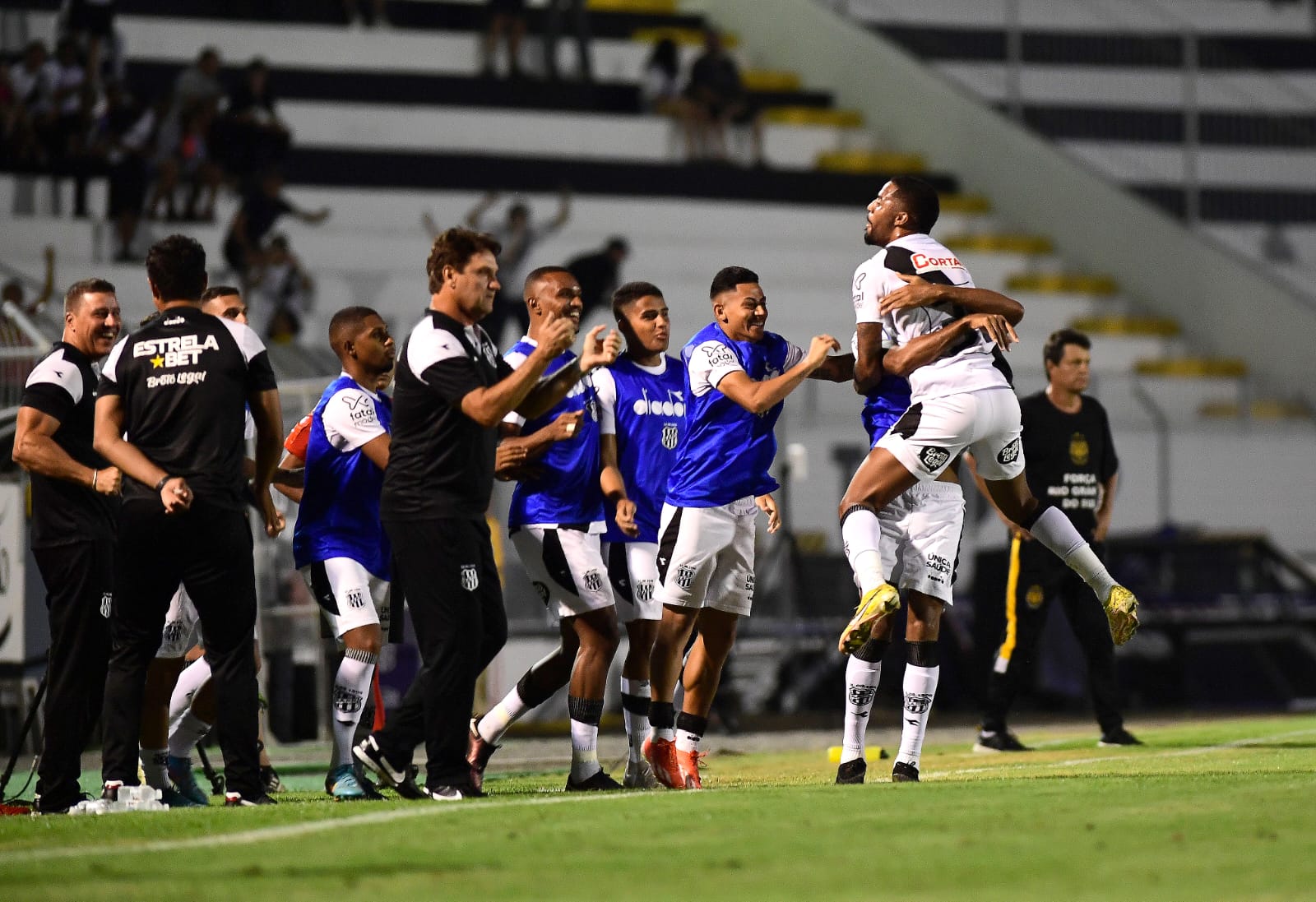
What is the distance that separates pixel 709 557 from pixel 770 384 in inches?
35.4

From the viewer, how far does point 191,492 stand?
761 cm

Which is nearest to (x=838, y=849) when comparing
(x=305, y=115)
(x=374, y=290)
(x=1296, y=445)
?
(x=1296, y=445)

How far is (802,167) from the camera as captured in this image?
27.8m

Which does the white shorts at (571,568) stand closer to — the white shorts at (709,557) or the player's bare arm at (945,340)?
the white shorts at (709,557)

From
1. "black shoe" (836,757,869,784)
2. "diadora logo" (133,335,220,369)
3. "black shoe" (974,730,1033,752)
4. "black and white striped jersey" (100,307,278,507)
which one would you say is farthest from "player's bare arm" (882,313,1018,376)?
"black shoe" (974,730,1033,752)

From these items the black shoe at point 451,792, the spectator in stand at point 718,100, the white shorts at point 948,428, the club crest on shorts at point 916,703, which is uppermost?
the spectator in stand at point 718,100

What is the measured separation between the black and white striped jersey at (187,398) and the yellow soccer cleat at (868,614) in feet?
8.30

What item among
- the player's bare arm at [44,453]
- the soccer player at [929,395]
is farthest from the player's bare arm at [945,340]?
the player's bare arm at [44,453]

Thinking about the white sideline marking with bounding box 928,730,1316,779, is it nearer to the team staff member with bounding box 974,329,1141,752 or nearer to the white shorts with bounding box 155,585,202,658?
the team staff member with bounding box 974,329,1141,752

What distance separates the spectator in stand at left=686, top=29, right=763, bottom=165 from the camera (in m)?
26.6

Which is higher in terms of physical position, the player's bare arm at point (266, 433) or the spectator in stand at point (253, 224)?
the spectator in stand at point (253, 224)

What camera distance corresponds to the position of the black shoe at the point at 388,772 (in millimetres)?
7867

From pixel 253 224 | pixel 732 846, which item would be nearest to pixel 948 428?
pixel 732 846

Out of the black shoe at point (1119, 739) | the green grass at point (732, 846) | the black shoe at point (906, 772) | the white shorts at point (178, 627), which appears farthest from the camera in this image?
the black shoe at point (1119, 739)
